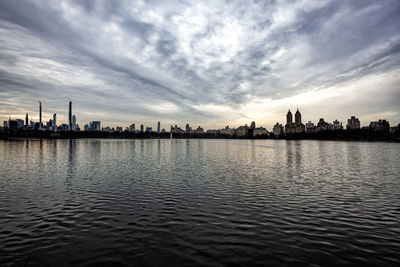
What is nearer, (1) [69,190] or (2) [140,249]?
(2) [140,249]

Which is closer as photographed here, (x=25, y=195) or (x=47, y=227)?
(x=47, y=227)

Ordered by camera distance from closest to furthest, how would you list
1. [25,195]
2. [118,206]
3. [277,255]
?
1. [277,255]
2. [118,206]
3. [25,195]

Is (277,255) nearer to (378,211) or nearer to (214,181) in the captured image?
(378,211)

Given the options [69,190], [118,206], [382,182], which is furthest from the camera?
[382,182]

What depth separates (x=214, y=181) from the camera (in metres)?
32.2

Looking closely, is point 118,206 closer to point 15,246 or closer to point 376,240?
point 15,246

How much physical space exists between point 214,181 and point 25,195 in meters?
23.1

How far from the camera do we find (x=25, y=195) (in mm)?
23688

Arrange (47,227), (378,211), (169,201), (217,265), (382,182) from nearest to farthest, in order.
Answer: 1. (217,265)
2. (47,227)
3. (378,211)
4. (169,201)
5. (382,182)

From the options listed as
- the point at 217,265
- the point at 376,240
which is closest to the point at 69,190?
the point at 217,265

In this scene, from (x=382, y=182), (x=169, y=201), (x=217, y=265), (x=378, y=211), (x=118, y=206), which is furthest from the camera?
(x=382, y=182)

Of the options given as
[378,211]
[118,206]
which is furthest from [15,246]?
[378,211]

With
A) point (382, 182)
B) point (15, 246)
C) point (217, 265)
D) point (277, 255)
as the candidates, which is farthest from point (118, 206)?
point (382, 182)

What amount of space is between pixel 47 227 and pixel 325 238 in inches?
757
